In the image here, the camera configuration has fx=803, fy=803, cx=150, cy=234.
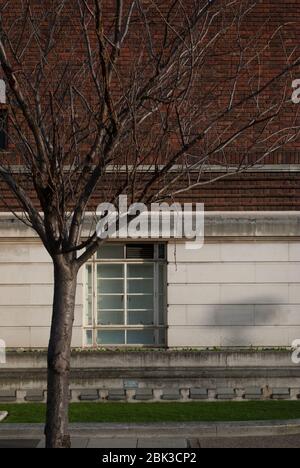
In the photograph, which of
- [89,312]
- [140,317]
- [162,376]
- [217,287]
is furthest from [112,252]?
[162,376]

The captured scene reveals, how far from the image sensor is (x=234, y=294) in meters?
16.6

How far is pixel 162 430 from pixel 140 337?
5.05 meters

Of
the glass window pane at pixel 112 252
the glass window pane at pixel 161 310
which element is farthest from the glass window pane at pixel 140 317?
the glass window pane at pixel 112 252

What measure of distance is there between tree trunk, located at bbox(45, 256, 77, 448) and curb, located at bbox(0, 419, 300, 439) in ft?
8.74

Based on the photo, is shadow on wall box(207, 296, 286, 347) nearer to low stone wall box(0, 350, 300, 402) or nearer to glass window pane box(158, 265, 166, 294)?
low stone wall box(0, 350, 300, 402)

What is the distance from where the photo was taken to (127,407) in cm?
1411

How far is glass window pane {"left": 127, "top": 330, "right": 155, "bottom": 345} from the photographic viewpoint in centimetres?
1694

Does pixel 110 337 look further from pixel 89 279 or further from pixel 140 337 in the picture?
pixel 89 279

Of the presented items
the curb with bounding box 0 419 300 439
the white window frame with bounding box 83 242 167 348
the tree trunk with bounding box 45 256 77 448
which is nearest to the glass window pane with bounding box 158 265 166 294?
the white window frame with bounding box 83 242 167 348

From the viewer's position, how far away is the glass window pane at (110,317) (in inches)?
671

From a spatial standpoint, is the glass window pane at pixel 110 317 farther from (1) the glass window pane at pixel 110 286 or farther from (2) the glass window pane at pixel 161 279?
(2) the glass window pane at pixel 161 279

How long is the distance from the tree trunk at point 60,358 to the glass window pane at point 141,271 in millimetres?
7564

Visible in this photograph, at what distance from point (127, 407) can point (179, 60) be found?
6.68 m
